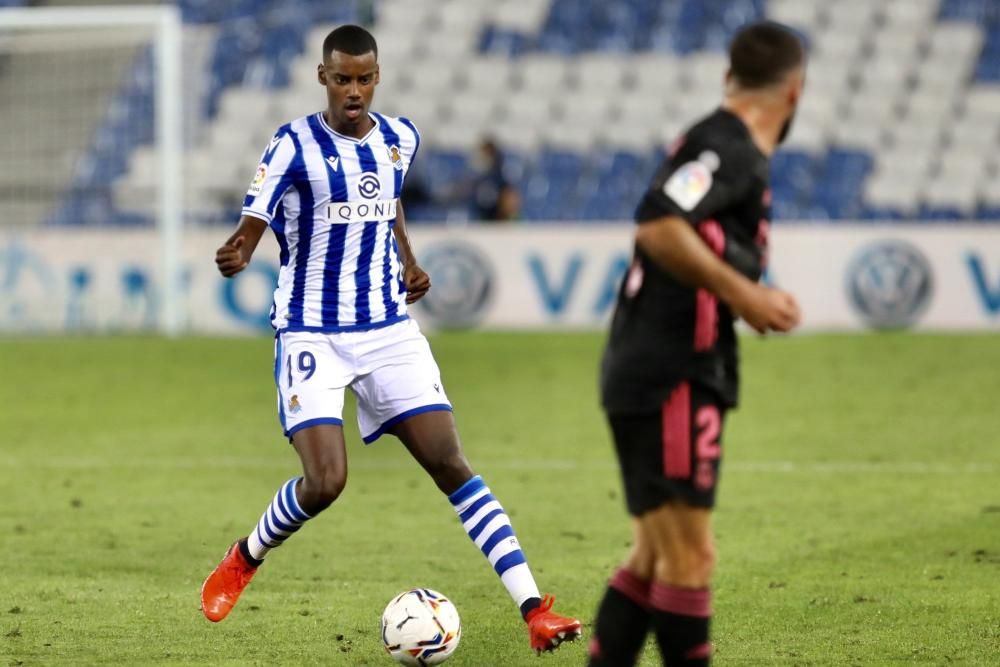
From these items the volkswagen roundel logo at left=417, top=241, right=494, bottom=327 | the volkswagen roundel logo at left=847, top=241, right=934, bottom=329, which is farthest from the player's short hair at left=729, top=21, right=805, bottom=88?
the volkswagen roundel logo at left=417, top=241, right=494, bottom=327

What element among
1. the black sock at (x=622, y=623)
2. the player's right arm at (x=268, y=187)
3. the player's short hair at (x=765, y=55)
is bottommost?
the black sock at (x=622, y=623)

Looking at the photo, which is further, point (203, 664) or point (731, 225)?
point (203, 664)

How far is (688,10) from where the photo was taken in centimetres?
2227

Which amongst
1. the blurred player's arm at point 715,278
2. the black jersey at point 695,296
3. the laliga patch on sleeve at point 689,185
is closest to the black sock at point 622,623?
the black jersey at point 695,296

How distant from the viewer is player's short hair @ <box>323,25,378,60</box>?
212 inches

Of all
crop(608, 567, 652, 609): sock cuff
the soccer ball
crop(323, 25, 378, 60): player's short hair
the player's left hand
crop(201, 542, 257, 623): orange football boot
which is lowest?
crop(201, 542, 257, 623): orange football boot

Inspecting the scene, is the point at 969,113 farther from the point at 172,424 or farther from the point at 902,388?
the point at 172,424

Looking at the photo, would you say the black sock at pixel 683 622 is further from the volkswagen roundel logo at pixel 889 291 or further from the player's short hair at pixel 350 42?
the volkswagen roundel logo at pixel 889 291

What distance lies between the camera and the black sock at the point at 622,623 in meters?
4.00

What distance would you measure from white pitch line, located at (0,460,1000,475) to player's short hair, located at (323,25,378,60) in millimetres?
4459

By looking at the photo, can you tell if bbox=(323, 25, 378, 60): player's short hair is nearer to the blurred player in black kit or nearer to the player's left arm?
the player's left arm

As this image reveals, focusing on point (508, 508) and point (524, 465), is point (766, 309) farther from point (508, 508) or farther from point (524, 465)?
point (524, 465)

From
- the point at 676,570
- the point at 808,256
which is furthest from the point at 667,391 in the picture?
the point at 808,256

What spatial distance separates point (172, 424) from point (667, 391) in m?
8.26
